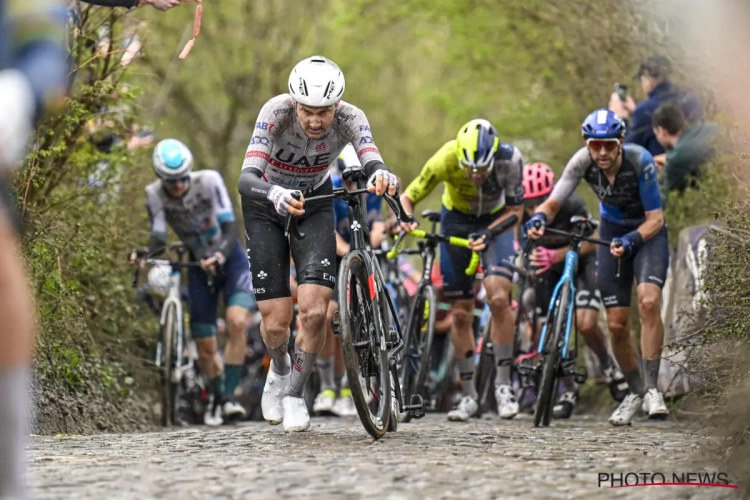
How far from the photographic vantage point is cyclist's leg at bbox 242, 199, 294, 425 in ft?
29.4

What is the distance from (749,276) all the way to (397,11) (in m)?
13.9

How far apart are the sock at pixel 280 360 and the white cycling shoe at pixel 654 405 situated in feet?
11.1

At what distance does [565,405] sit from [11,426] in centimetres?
874

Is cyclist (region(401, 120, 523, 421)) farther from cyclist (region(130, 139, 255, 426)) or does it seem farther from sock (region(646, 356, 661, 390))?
cyclist (region(130, 139, 255, 426))

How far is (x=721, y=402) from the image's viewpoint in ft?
24.5

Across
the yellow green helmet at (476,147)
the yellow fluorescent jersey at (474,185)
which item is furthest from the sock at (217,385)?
the yellow green helmet at (476,147)

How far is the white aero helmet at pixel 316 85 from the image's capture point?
8633mm

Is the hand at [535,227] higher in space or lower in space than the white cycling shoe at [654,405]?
higher

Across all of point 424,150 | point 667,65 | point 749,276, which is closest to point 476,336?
point 667,65

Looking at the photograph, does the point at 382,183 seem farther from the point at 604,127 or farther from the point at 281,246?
the point at 604,127

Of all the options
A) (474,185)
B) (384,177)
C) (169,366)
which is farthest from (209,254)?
(384,177)

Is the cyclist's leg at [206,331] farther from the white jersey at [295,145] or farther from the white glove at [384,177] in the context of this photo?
the white glove at [384,177]

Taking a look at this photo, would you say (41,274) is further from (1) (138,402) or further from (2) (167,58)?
(2) (167,58)

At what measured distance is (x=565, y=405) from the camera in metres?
12.8
